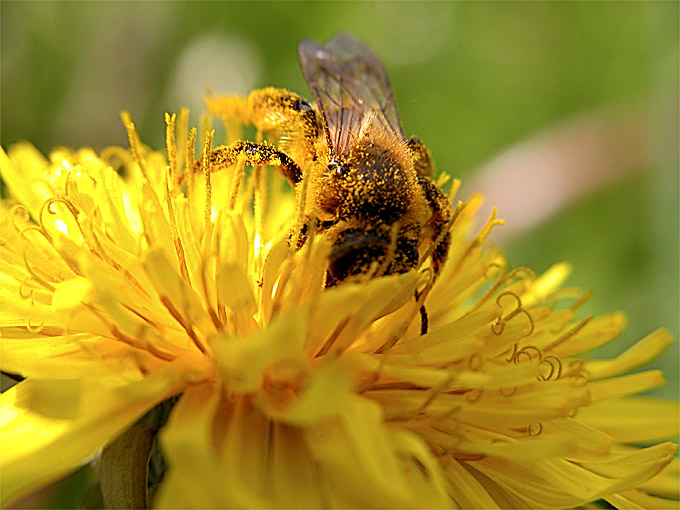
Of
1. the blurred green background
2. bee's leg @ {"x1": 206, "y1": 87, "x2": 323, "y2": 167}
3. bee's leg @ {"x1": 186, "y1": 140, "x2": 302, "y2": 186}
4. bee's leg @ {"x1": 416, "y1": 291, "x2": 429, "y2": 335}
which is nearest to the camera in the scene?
bee's leg @ {"x1": 416, "y1": 291, "x2": 429, "y2": 335}

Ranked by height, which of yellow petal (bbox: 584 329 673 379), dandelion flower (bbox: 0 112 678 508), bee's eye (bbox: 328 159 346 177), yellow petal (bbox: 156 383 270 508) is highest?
bee's eye (bbox: 328 159 346 177)

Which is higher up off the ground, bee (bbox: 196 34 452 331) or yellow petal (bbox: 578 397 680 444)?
bee (bbox: 196 34 452 331)

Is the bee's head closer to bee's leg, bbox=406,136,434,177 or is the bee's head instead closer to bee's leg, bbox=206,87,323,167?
bee's leg, bbox=206,87,323,167

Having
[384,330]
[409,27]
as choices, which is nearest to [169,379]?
[384,330]

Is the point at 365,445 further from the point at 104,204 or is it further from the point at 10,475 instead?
the point at 104,204

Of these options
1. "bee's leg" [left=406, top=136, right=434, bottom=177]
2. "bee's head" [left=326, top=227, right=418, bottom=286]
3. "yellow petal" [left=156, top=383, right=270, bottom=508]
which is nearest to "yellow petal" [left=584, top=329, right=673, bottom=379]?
"bee's leg" [left=406, top=136, right=434, bottom=177]

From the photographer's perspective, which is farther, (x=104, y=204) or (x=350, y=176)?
(x=104, y=204)
